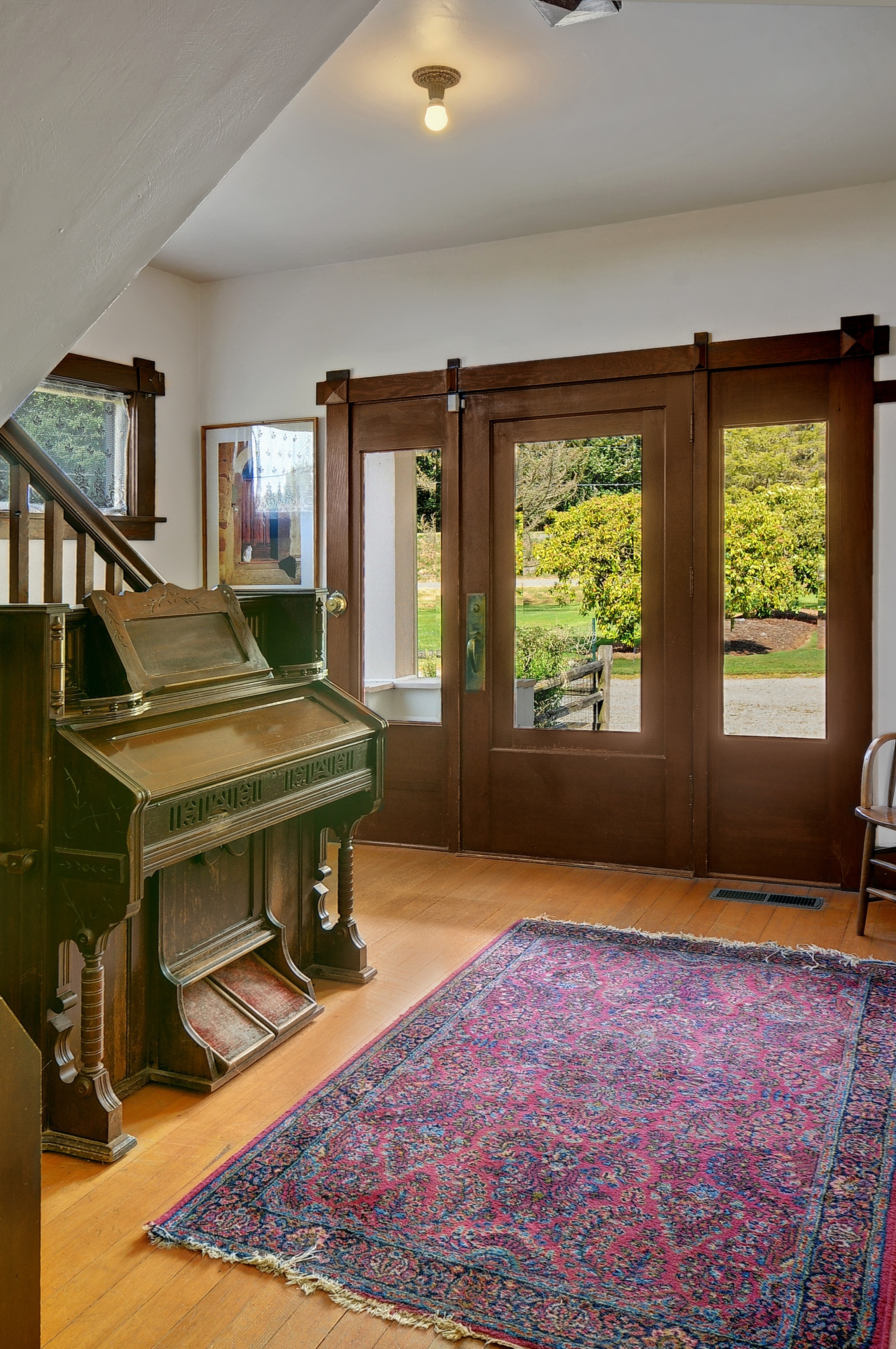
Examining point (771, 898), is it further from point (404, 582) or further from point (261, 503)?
point (261, 503)

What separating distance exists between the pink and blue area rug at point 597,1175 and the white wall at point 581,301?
2.01 meters

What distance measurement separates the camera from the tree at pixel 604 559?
4.86 m

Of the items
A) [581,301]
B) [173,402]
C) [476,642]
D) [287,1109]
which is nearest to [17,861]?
[287,1109]

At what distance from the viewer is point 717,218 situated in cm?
458

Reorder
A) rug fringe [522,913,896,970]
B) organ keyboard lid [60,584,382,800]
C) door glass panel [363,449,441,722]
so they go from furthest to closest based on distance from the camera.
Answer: door glass panel [363,449,441,722] → rug fringe [522,913,896,970] → organ keyboard lid [60,584,382,800]

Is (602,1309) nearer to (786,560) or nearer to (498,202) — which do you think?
(786,560)

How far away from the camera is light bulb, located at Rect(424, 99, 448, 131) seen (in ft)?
11.3

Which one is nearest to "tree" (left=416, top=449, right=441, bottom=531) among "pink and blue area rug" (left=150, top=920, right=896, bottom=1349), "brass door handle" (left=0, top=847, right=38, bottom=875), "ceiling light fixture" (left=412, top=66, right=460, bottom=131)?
"ceiling light fixture" (left=412, top=66, right=460, bottom=131)

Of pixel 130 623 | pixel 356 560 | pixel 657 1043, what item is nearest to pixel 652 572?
pixel 356 560

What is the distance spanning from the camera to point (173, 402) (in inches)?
219

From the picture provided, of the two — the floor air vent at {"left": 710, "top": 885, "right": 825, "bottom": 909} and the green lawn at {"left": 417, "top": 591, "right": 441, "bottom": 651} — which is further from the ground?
the green lawn at {"left": 417, "top": 591, "right": 441, "bottom": 651}

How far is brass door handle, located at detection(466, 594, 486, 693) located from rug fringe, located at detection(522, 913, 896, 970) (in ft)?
4.62

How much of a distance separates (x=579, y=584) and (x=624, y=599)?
0.74 ft

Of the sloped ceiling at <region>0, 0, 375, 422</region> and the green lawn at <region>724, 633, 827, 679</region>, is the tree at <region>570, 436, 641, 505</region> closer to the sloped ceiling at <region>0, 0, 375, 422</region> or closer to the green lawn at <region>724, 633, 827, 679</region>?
the green lawn at <region>724, 633, 827, 679</region>
